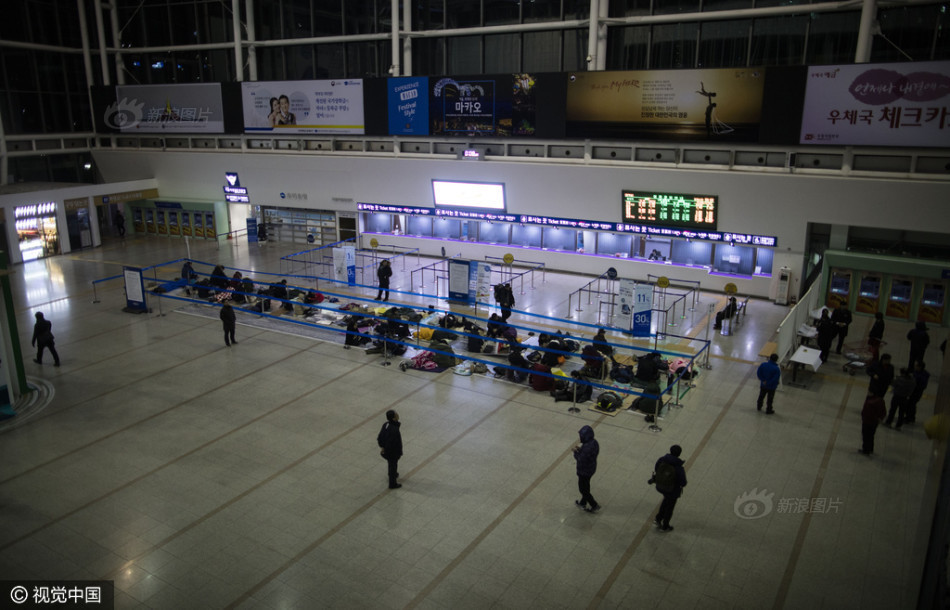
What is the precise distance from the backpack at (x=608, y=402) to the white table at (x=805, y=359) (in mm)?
4486

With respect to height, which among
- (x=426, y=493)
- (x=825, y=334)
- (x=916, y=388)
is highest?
(x=825, y=334)

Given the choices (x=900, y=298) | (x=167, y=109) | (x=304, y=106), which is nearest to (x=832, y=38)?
(x=900, y=298)

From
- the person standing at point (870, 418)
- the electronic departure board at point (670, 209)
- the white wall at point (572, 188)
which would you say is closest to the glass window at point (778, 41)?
the white wall at point (572, 188)

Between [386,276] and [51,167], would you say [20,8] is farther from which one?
[386,276]

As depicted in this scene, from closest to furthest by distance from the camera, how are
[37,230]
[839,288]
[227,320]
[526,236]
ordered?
[227,320]
[839,288]
[526,236]
[37,230]

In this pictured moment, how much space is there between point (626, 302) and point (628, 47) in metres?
11.0

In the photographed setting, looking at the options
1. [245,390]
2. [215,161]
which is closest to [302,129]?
[215,161]

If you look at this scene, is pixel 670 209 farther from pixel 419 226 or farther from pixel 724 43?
pixel 419 226

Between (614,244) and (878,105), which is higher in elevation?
(878,105)

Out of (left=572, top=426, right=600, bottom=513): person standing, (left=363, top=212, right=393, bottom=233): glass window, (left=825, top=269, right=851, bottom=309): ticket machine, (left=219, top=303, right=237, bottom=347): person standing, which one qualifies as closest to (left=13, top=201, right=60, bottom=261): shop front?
(left=363, top=212, right=393, bottom=233): glass window

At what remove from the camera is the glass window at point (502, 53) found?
2662 cm

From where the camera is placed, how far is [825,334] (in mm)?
16203

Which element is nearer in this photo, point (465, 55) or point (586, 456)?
point (586, 456)

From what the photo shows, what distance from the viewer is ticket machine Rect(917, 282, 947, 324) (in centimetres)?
1930
